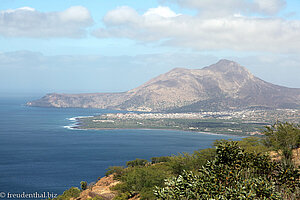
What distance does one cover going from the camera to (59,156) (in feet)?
417

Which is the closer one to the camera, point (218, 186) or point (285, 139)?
point (218, 186)

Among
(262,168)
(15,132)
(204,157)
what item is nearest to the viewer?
(262,168)

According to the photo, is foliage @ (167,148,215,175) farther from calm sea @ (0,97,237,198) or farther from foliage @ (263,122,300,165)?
calm sea @ (0,97,237,198)

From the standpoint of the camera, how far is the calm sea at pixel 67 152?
9262 cm

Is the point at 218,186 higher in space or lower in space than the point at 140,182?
higher

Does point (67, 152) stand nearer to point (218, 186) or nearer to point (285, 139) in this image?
point (285, 139)

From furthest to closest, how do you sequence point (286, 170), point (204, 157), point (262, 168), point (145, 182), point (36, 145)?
1. point (36, 145)
2. point (204, 157)
3. point (145, 182)
4. point (262, 168)
5. point (286, 170)

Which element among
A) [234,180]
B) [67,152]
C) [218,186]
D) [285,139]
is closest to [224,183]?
[234,180]

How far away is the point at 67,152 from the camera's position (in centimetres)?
13525

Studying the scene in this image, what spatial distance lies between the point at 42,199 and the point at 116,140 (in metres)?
98.2

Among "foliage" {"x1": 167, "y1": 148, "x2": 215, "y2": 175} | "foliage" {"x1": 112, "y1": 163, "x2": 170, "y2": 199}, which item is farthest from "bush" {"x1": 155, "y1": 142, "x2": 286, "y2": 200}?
"foliage" {"x1": 167, "y1": 148, "x2": 215, "y2": 175}

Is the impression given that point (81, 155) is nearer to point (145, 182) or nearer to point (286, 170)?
point (145, 182)

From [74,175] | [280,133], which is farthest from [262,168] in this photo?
[74,175]

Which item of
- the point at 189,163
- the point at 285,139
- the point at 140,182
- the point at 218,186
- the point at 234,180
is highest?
the point at 285,139
